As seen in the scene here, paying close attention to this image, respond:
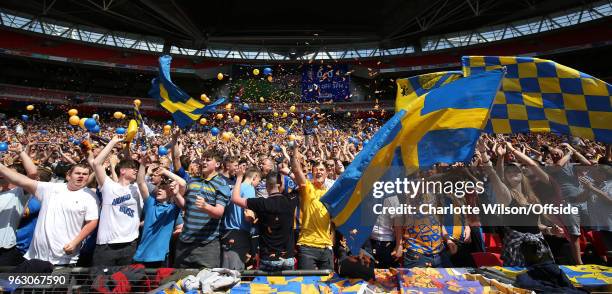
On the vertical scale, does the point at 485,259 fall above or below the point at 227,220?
below

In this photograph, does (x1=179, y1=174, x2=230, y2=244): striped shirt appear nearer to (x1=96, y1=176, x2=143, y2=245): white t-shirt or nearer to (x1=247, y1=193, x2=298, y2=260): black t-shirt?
(x1=247, y1=193, x2=298, y2=260): black t-shirt

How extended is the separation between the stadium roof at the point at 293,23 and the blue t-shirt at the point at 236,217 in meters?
28.8

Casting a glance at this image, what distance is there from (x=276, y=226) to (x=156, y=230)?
1523 mm

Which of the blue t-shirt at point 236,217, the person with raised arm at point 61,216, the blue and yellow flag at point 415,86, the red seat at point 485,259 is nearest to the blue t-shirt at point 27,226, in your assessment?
the person with raised arm at point 61,216

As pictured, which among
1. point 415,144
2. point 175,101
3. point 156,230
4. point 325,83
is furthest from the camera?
point 325,83

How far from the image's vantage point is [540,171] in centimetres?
387

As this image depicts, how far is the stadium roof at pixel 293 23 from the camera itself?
28.4 metres

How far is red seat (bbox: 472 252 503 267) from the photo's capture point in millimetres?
3633

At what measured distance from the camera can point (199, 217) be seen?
3.62 metres

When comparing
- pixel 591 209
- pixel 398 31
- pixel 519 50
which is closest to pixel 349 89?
pixel 398 31

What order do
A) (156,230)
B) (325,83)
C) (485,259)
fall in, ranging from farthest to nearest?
(325,83) < (156,230) < (485,259)

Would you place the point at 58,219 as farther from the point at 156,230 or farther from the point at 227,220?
the point at 227,220

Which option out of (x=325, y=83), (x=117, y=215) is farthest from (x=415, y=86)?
(x=325, y=83)

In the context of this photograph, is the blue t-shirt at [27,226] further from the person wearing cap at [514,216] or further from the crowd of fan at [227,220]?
the person wearing cap at [514,216]
